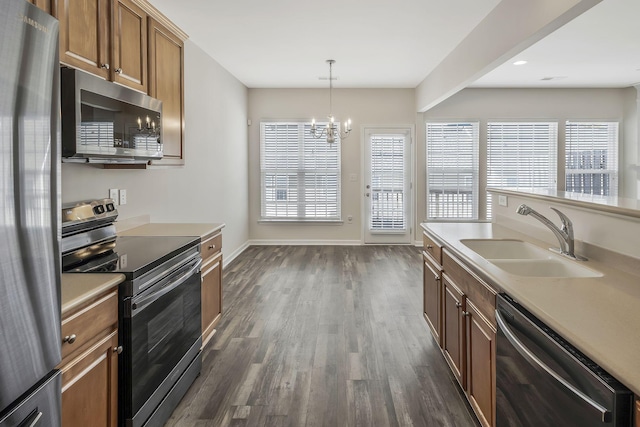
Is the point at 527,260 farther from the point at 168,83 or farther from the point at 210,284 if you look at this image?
the point at 168,83

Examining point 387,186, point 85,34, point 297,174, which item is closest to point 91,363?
point 85,34

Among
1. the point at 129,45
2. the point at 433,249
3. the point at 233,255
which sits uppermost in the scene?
the point at 129,45

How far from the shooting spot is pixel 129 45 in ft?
8.09

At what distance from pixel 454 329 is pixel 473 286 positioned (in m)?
0.49

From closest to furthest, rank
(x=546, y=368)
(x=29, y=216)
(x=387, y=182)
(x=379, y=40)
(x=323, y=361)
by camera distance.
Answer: (x=29, y=216) < (x=546, y=368) < (x=323, y=361) < (x=379, y=40) < (x=387, y=182)

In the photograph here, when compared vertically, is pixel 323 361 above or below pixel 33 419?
below

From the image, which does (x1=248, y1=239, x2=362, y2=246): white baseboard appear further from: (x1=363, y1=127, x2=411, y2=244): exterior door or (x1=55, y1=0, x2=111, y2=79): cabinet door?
(x1=55, y1=0, x2=111, y2=79): cabinet door

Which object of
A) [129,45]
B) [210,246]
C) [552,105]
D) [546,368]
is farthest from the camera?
[552,105]

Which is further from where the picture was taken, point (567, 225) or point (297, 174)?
point (297, 174)

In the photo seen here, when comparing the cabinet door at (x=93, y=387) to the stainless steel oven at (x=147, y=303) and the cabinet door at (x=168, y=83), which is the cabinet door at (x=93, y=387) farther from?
the cabinet door at (x=168, y=83)

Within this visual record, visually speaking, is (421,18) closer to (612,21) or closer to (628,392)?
(612,21)

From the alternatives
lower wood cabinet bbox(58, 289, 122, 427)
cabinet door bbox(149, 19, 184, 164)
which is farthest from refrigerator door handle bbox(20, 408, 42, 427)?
cabinet door bbox(149, 19, 184, 164)

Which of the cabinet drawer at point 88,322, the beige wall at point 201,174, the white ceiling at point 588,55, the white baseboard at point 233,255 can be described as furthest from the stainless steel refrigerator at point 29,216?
the white baseboard at point 233,255

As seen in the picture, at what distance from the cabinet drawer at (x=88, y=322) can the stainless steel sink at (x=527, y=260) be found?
1.71 meters
